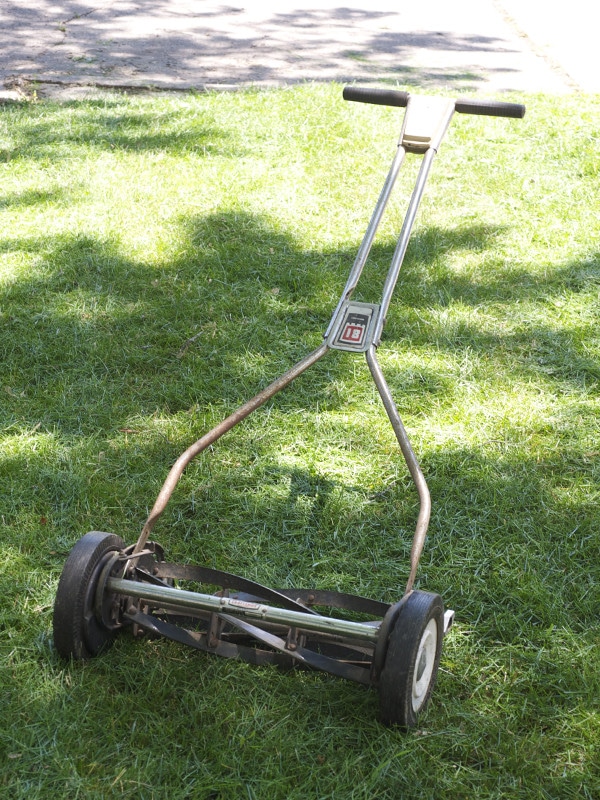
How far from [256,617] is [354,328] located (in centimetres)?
97

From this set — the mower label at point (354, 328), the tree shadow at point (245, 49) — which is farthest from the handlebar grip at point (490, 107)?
the tree shadow at point (245, 49)

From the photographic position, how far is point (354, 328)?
2.81 metres

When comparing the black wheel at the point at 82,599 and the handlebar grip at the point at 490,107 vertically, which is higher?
the handlebar grip at the point at 490,107

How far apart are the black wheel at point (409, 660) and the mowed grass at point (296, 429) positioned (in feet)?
0.32

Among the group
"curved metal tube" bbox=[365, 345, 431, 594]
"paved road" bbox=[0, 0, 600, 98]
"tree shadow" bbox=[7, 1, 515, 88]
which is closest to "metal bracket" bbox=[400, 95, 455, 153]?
"curved metal tube" bbox=[365, 345, 431, 594]

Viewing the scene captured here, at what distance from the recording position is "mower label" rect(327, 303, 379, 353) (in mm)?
2777

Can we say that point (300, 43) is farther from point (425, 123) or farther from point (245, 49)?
point (425, 123)

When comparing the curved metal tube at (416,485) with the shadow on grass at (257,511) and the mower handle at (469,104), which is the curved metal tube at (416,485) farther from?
the mower handle at (469,104)

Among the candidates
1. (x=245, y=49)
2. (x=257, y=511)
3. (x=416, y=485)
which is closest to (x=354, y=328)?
(x=416, y=485)

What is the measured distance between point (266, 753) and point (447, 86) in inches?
232

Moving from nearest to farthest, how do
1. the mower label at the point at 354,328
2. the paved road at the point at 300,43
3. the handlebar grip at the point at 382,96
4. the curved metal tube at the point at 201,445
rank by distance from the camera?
1. the curved metal tube at the point at 201,445
2. the mower label at the point at 354,328
3. the handlebar grip at the point at 382,96
4. the paved road at the point at 300,43

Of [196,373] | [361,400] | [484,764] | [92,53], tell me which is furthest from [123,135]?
[484,764]

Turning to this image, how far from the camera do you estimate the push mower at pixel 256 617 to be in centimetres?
220

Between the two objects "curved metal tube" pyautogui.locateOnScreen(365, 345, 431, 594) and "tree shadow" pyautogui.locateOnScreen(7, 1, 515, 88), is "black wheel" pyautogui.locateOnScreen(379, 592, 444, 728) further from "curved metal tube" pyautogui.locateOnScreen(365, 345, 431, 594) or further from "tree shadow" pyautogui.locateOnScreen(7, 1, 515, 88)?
"tree shadow" pyautogui.locateOnScreen(7, 1, 515, 88)
